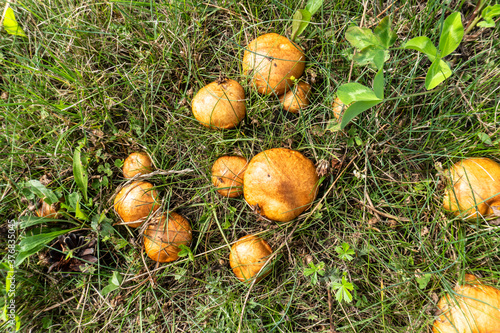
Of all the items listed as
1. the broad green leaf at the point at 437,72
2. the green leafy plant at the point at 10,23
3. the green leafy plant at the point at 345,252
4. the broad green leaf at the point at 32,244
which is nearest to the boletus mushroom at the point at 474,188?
the broad green leaf at the point at 437,72

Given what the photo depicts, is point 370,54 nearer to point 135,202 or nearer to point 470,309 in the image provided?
point 470,309

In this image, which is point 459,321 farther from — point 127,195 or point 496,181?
point 127,195

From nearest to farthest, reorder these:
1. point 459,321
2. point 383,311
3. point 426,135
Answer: point 459,321
point 383,311
point 426,135

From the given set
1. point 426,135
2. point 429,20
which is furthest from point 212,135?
point 429,20

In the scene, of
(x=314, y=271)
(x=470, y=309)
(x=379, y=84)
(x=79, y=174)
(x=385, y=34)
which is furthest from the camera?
(x=79, y=174)

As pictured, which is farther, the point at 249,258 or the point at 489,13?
the point at 249,258

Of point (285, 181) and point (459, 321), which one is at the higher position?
point (285, 181)

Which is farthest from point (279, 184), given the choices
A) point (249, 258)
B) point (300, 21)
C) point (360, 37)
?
point (300, 21)
